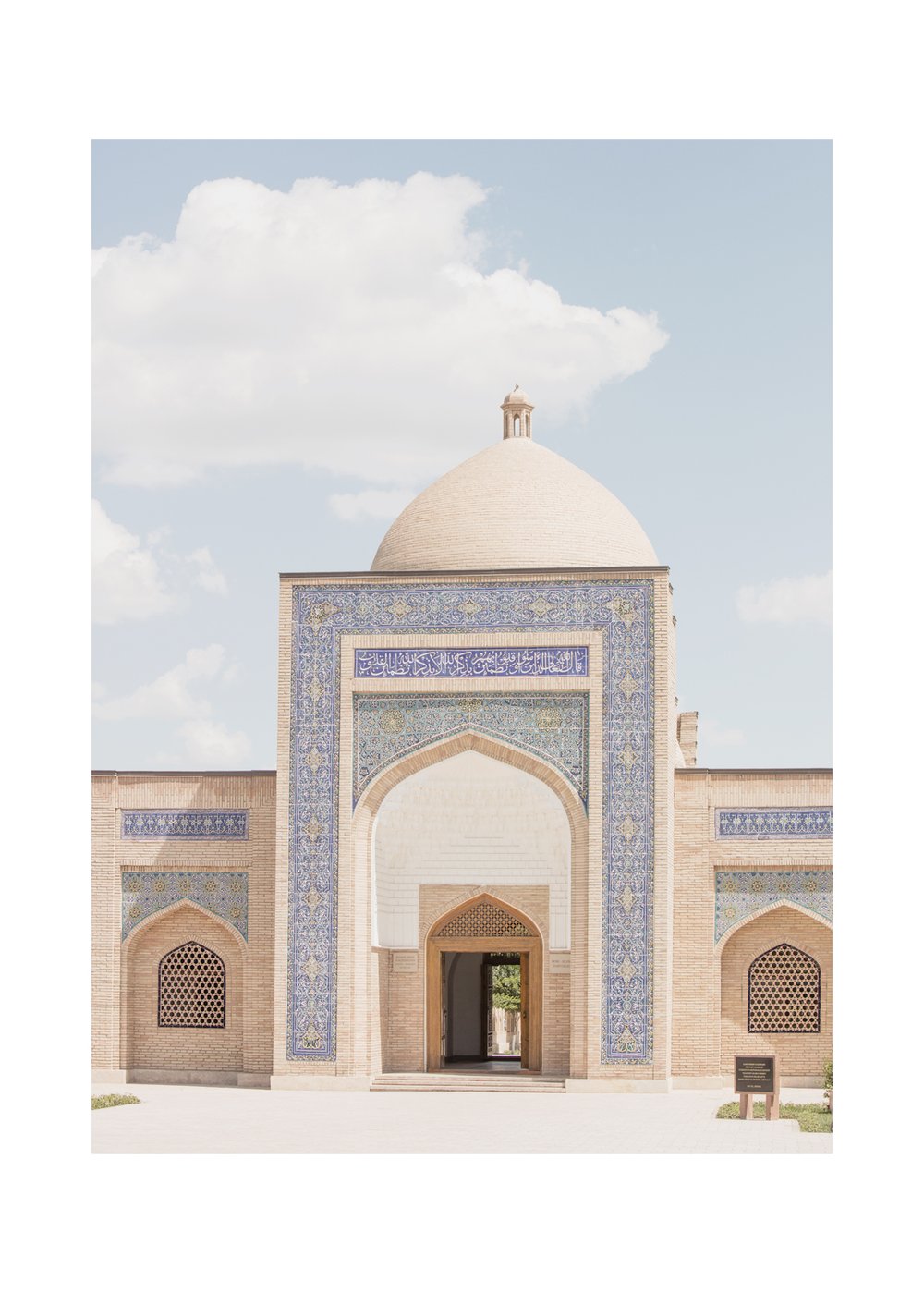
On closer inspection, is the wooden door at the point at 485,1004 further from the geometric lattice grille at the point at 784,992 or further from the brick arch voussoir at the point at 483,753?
the brick arch voussoir at the point at 483,753

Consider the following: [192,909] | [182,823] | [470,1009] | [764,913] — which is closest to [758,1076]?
[764,913]

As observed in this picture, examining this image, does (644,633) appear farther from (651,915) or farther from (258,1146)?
(258,1146)

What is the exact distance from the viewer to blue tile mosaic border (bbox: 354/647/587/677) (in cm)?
1630

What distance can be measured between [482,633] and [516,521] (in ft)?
7.08

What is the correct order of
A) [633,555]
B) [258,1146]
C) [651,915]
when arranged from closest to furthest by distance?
[258,1146], [651,915], [633,555]

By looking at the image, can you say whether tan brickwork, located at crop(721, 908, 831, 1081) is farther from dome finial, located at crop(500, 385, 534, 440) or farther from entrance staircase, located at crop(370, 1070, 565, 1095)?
dome finial, located at crop(500, 385, 534, 440)

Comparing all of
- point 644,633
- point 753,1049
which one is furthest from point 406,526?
point 753,1049

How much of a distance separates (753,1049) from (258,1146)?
6.23 meters

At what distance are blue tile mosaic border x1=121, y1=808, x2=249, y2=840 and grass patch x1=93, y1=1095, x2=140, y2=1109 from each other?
8.68ft

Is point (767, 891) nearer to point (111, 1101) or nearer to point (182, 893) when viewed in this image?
point (182, 893)

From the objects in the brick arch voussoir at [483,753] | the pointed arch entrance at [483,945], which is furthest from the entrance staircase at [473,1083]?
the brick arch voussoir at [483,753]

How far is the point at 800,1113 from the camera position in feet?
46.5

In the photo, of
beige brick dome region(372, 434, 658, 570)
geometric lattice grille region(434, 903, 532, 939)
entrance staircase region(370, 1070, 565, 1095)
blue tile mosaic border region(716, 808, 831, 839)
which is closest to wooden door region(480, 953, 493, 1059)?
geometric lattice grille region(434, 903, 532, 939)

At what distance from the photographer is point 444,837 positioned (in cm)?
1756
